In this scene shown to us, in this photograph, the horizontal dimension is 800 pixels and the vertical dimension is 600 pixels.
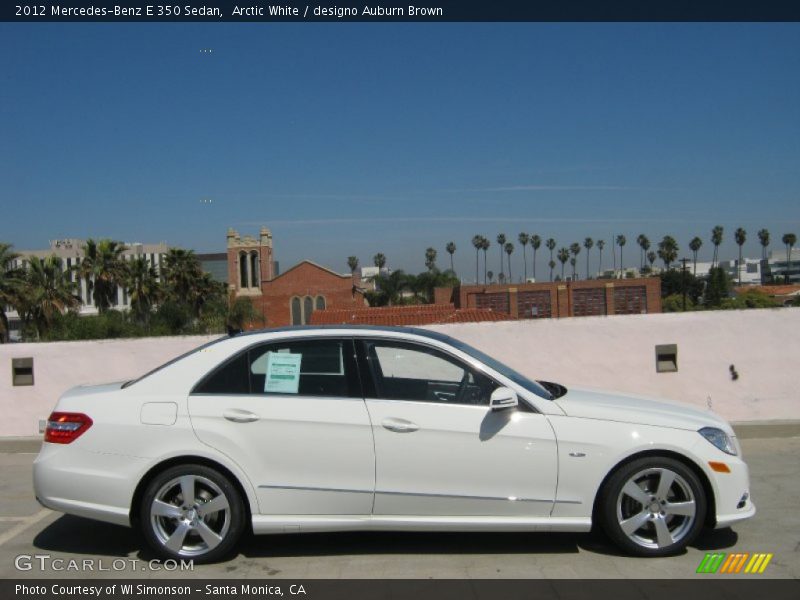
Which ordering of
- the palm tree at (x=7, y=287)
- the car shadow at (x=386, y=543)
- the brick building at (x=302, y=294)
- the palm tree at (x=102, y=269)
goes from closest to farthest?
the car shadow at (x=386, y=543) → the palm tree at (x=7, y=287) → the palm tree at (x=102, y=269) → the brick building at (x=302, y=294)

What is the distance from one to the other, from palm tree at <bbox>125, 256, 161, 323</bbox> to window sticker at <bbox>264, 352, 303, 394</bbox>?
181ft

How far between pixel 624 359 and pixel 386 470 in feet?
15.7

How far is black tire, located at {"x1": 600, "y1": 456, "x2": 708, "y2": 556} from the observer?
4.62 meters

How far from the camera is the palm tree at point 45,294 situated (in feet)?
153

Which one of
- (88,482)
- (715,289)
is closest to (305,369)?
(88,482)

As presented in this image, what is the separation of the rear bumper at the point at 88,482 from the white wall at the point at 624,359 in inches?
150

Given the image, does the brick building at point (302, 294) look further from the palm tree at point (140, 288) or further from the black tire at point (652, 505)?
the black tire at point (652, 505)

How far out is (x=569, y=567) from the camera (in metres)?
4.55

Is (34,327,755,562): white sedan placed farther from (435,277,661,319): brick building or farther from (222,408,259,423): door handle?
(435,277,661,319): brick building

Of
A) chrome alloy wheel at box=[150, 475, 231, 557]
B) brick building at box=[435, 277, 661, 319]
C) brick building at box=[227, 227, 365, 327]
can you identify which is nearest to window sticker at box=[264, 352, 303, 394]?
chrome alloy wheel at box=[150, 475, 231, 557]

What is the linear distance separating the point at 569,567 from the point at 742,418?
4.88 m

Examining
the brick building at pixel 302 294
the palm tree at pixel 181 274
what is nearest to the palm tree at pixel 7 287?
the palm tree at pixel 181 274

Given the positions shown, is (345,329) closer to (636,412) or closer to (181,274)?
(636,412)

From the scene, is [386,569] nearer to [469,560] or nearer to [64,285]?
[469,560]
